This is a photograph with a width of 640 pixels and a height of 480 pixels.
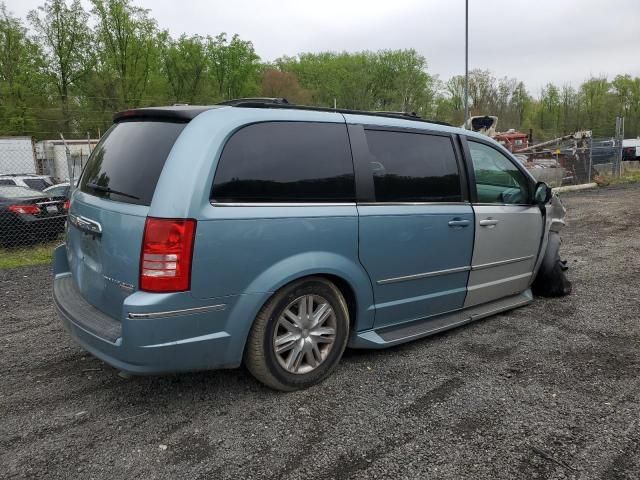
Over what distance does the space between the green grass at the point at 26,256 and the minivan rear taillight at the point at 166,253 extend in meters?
5.70

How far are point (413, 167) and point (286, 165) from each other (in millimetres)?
1118

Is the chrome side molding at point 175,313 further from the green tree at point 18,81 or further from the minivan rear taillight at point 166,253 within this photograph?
the green tree at point 18,81

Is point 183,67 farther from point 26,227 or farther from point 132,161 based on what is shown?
point 132,161

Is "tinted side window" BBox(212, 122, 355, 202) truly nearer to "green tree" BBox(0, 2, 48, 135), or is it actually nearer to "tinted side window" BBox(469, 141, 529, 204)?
"tinted side window" BBox(469, 141, 529, 204)

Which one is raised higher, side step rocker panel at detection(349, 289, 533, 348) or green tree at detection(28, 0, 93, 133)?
green tree at detection(28, 0, 93, 133)

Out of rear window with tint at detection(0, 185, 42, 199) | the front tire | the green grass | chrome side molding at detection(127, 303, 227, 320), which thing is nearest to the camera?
chrome side molding at detection(127, 303, 227, 320)

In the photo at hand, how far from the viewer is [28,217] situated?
28.2ft

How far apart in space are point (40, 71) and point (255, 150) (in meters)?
42.7

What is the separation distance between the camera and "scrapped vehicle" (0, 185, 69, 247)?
8477mm

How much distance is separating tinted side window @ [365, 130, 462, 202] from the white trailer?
75.5ft

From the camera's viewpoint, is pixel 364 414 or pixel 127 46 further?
pixel 127 46

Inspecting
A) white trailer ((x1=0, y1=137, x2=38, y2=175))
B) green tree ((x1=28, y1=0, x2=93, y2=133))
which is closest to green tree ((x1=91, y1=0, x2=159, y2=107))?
green tree ((x1=28, y1=0, x2=93, y2=133))

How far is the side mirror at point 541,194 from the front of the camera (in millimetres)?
4707

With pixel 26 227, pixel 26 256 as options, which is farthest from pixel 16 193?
pixel 26 256
